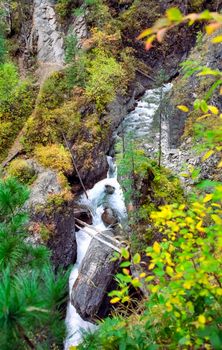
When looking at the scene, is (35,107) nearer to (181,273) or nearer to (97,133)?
(97,133)

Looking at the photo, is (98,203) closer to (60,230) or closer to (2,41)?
(60,230)

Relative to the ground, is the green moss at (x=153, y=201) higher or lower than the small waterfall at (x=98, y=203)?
higher

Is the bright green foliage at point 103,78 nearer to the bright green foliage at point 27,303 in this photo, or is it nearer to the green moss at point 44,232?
the green moss at point 44,232

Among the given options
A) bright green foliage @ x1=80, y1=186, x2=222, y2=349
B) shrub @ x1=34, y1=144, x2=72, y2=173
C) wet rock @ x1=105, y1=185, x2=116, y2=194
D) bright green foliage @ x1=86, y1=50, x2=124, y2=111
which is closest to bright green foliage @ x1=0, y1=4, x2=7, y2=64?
bright green foliage @ x1=86, y1=50, x2=124, y2=111

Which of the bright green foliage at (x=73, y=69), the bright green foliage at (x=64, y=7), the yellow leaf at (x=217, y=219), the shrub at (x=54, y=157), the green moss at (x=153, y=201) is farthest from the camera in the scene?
the bright green foliage at (x=64, y=7)

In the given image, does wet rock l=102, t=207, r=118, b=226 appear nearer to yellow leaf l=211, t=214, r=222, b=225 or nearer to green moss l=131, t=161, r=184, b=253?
green moss l=131, t=161, r=184, b=253

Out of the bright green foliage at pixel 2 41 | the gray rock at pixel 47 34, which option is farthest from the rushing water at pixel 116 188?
the bright green foliage at pixel 2 41
